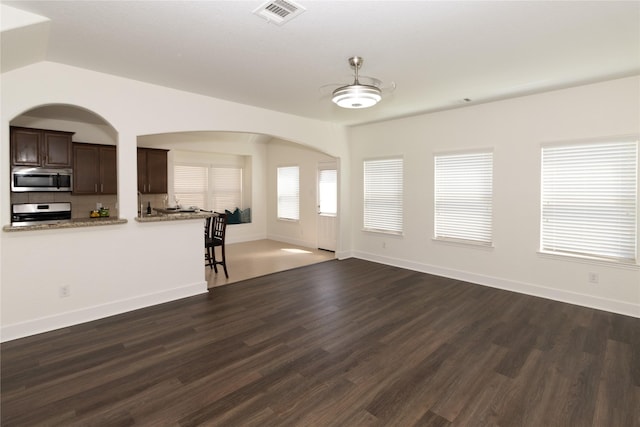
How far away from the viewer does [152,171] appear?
654cm

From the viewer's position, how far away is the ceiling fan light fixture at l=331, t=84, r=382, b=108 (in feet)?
9.95

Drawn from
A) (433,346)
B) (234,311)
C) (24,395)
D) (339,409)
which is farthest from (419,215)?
(24,395)

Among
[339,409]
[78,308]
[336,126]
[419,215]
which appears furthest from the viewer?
[336,126]

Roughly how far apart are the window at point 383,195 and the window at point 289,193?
7.82ft

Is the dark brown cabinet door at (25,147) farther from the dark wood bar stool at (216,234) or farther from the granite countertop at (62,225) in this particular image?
the dark wood bar stool at (216,234)

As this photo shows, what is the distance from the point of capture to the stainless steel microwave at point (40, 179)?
4.98m

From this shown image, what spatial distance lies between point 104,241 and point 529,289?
5.46m

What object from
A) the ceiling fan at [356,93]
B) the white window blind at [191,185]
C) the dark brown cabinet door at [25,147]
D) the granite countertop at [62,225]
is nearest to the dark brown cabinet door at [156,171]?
the white window blind at [191,185]

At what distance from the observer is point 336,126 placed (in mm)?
6543

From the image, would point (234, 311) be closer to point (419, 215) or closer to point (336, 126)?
point (419, 215)

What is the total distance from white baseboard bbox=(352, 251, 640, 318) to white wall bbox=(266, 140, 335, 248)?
97.0 inches

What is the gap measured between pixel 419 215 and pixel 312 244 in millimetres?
3122

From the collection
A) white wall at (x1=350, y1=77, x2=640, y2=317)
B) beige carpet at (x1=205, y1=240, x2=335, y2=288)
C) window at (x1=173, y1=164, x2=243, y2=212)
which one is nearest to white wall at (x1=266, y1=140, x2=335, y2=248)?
beige carpet at (x1=205, y1=240, x2=335, y2=288)

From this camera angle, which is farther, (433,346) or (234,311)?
(234,311)
